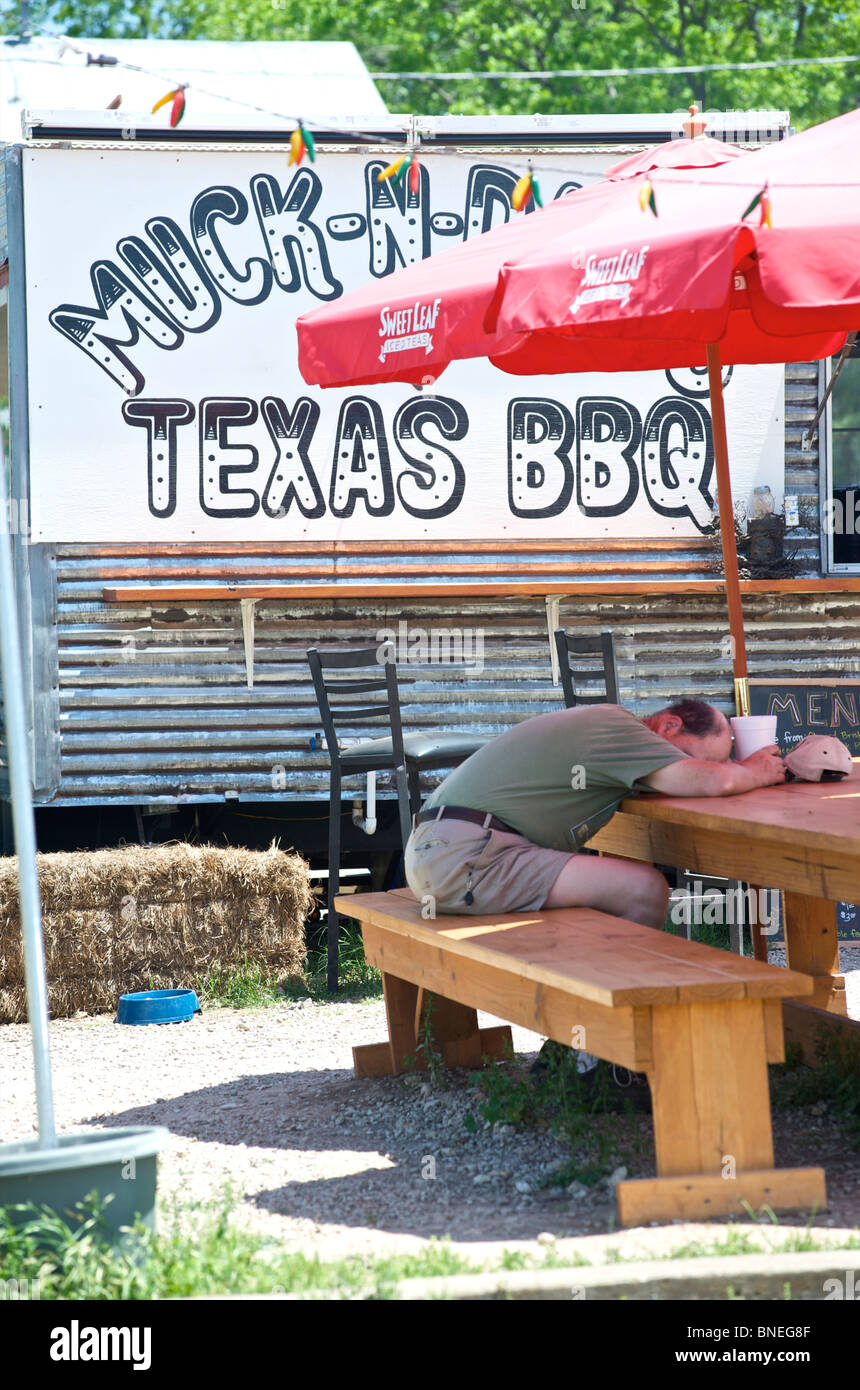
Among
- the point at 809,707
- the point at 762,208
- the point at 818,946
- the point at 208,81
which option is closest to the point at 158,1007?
the point at 818,946

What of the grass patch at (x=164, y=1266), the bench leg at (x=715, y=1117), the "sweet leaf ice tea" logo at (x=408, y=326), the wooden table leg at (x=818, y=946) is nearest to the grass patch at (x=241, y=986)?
the wooden table leg at (x=818, y=946)

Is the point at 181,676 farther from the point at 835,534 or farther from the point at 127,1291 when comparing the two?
the point at 127,1291

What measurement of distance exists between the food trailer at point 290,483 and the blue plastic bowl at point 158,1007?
4.28ft

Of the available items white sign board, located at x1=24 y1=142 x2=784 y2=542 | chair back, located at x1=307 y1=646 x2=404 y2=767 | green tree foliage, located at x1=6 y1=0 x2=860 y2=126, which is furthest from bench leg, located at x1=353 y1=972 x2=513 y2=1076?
green tree foliage, located at x1=6 y1=0 x2=860 y2=126

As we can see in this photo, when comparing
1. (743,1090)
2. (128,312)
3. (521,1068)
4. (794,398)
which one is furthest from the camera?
(794,398)

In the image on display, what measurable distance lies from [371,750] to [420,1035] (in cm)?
208

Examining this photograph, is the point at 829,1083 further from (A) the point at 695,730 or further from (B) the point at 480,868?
(B) the point at 480,868

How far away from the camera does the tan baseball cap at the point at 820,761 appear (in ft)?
15.6

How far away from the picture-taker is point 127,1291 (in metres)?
2.98

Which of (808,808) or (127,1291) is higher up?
(808,808)

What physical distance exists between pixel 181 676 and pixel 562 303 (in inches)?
156

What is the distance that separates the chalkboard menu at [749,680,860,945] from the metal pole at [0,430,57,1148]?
5157 millimetres

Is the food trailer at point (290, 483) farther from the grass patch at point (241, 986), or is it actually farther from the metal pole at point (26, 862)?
the metal pole at point (26, 862)
